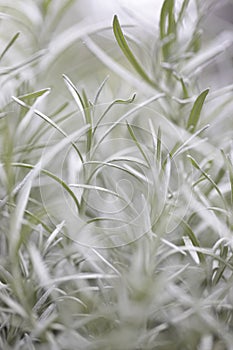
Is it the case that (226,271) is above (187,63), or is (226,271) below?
below

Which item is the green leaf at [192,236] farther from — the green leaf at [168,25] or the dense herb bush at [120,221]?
the green leaf at [168,25]

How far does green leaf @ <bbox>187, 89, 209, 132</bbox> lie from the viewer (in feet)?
0.81

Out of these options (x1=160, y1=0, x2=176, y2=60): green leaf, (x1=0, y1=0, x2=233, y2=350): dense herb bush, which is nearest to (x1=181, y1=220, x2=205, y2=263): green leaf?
(x1=0, y1=0, x2=233, y2=350): dense herb bush

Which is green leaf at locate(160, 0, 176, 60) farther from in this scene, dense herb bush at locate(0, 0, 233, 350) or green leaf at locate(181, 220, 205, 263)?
green leaf at locate(181, 220, 205, 263)

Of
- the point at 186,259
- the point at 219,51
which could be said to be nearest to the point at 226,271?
the point at 186,259

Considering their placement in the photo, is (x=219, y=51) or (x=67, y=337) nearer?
(x=67, y=337)

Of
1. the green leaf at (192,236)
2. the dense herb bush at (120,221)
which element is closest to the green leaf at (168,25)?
the dense herb bush at (120,221)

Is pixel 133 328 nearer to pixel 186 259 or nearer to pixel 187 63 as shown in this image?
pixel 186 259

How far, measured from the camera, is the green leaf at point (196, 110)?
25 cm

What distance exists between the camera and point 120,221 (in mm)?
250

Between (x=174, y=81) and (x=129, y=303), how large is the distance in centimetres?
16

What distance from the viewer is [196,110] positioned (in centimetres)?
26

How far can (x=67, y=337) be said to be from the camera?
0.20 metres

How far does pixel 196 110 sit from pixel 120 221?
63mm
